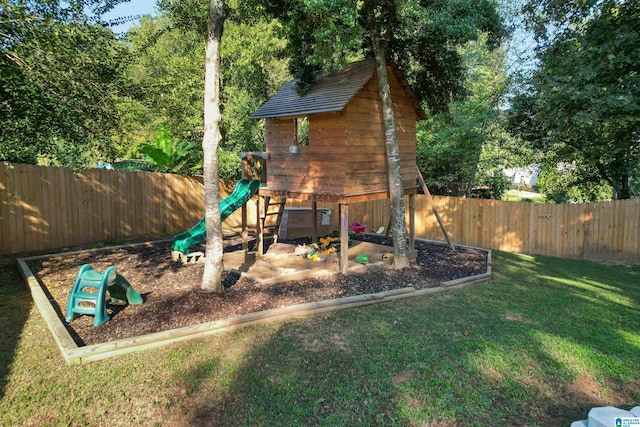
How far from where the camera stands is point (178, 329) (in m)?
5.28

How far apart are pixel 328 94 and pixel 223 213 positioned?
381 centimetres

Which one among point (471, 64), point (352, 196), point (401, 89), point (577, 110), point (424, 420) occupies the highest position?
point (471, 64)

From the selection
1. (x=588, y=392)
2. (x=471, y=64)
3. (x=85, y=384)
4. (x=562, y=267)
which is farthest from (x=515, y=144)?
(x=85, y=384)

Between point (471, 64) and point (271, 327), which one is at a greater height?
point (471, 64)

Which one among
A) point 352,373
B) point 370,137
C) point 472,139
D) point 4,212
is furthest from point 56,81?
point 472,139

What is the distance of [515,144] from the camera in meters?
18.2

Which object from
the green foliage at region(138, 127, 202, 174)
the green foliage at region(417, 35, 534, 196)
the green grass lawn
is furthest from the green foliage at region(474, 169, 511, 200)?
the green foliage at region(138, 127, 202, 174)

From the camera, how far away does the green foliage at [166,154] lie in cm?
1570

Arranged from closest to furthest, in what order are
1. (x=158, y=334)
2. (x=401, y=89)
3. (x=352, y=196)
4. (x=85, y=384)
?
(x=85, y=384), (x=158, y=334), (x=352, y=196), (x=401, y=89)

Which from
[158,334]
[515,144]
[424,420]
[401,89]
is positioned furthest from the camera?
[515,144]

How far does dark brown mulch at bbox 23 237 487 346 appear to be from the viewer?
5.73 m

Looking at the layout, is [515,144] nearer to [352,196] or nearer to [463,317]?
[352,196]

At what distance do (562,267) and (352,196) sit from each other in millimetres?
6216

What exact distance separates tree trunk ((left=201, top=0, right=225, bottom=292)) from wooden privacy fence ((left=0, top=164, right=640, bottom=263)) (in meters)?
6.71
